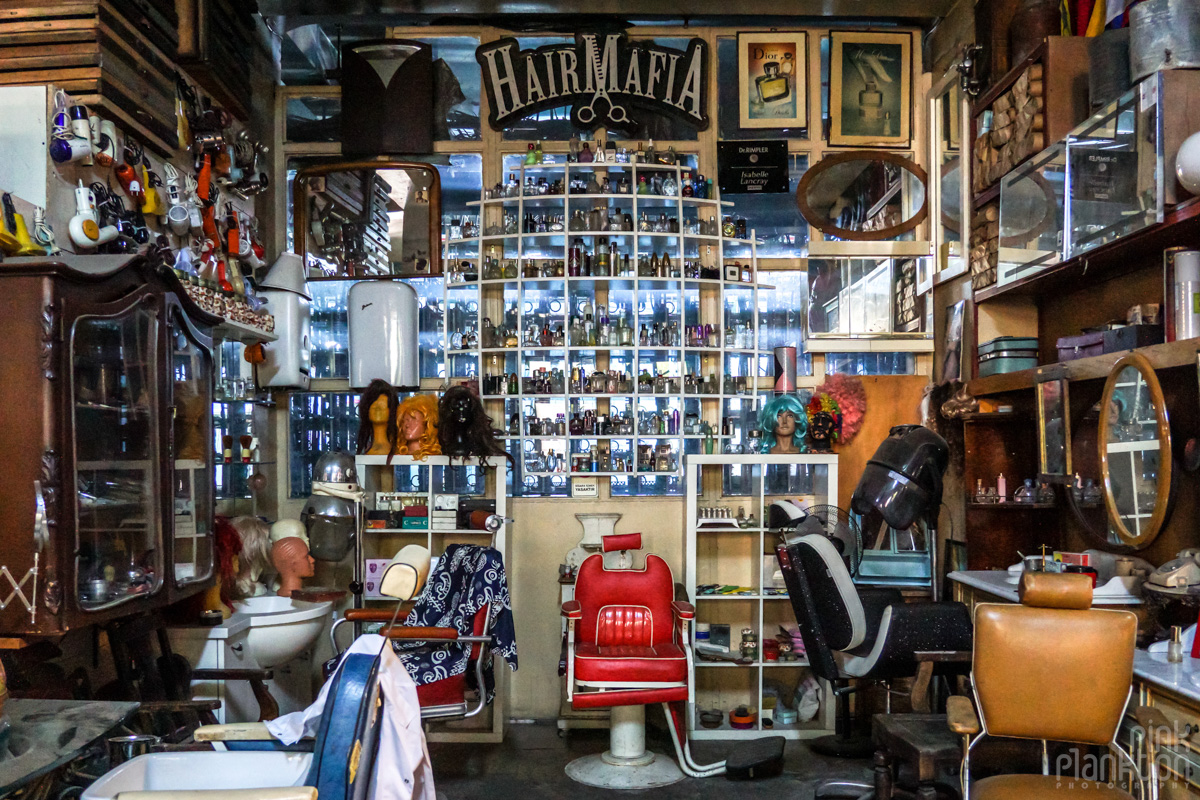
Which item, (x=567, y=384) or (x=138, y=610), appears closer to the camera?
(x=138, y=610)

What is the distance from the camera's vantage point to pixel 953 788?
12.8ft

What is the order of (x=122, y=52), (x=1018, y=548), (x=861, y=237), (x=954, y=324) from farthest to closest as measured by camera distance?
(x=861, y=237), (x=954, y=324), (x=1018, y=548), (x=122, y=52)

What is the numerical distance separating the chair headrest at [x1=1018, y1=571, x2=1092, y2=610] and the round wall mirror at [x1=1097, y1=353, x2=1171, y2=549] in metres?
0.74

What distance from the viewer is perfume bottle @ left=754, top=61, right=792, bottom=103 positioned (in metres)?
5.70

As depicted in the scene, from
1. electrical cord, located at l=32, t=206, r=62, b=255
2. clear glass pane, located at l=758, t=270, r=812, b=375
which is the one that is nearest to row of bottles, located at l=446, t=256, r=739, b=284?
clear glass pane, located at l=758, t=270, r=812, b=375

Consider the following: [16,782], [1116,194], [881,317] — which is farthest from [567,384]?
[16,782]

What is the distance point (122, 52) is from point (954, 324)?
4.37m

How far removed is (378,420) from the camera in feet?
16.9

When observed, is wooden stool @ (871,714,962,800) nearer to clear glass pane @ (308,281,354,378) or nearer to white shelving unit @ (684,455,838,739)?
white shelving unit @ (684,455,838,739)

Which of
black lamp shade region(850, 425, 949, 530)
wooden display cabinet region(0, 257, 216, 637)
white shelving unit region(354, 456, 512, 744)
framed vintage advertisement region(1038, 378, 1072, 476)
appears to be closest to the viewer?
wooden display cabinet region(0, 257, 216, 637)

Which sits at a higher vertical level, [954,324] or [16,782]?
[954,324]

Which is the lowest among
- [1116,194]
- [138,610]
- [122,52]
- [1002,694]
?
[1002,694]

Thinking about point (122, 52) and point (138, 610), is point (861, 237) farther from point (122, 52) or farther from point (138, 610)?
point (138, 610)

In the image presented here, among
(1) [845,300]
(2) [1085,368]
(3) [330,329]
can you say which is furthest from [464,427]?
(2) [1085,368]
